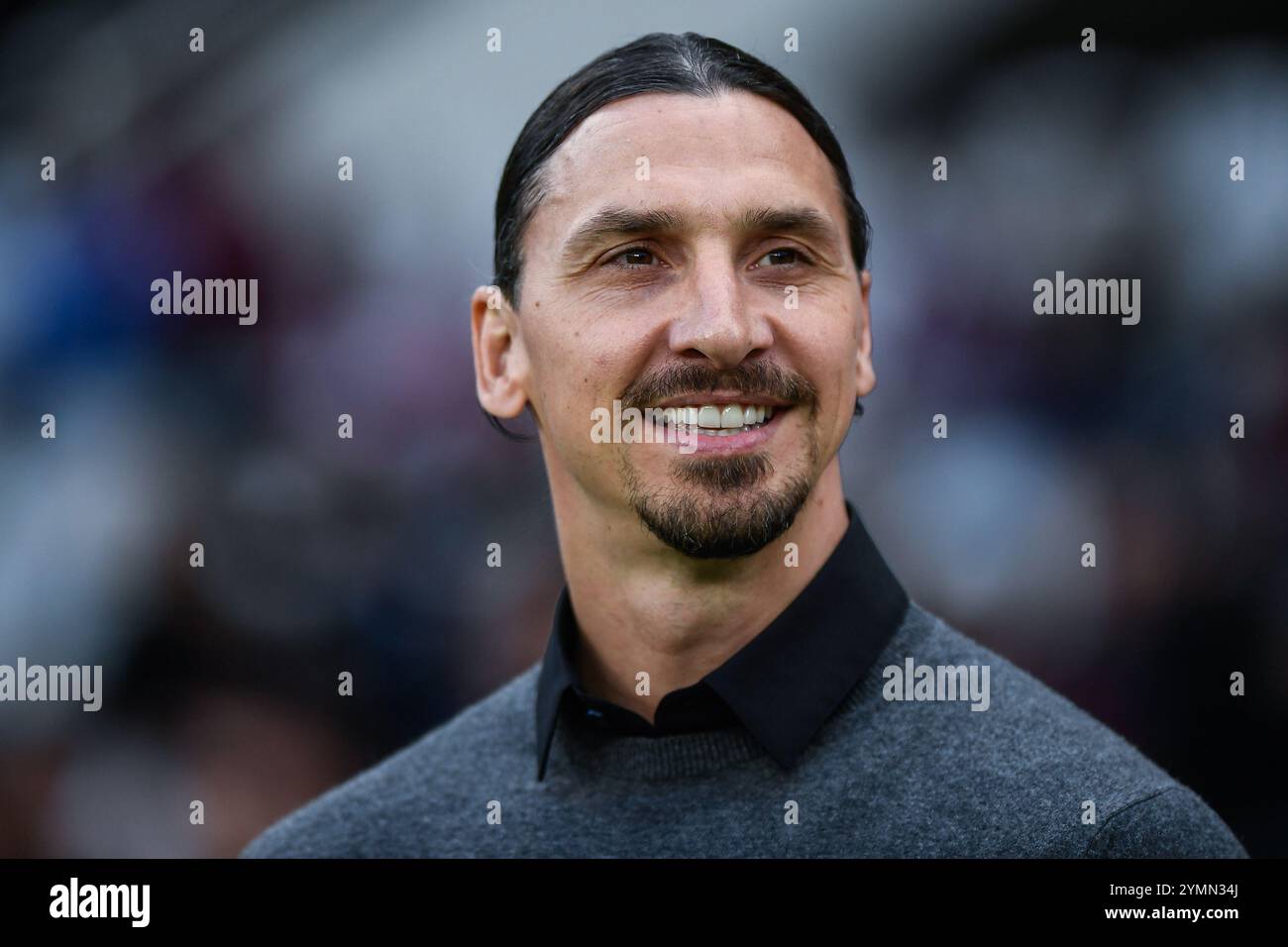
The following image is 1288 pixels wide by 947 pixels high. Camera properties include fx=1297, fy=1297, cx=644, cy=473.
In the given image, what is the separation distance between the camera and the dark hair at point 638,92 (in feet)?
6.11

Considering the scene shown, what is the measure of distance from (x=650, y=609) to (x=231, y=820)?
5.99 feet

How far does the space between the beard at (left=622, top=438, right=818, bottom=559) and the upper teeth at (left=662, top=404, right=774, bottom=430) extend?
0.05 metres

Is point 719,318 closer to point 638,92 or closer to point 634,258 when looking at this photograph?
point 634,258

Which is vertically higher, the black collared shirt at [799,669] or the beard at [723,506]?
the beard at [723,506]

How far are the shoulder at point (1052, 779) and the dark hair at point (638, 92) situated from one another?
0.69 metres

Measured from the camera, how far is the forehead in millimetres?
1767

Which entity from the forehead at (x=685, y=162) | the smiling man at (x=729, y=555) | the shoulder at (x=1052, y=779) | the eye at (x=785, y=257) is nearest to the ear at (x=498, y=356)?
the smiling man at (x=729, y=555)

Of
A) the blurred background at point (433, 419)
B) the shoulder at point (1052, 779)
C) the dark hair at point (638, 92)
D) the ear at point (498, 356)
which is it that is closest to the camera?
the shoulder at point (1052, 779)

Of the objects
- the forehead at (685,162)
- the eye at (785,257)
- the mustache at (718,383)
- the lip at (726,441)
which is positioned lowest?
the lip at (726,441)

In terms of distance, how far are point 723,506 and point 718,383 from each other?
0.16m

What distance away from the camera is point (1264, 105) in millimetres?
3121

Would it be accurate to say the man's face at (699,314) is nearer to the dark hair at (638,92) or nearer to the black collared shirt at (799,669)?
the dark hair at (638,92)
